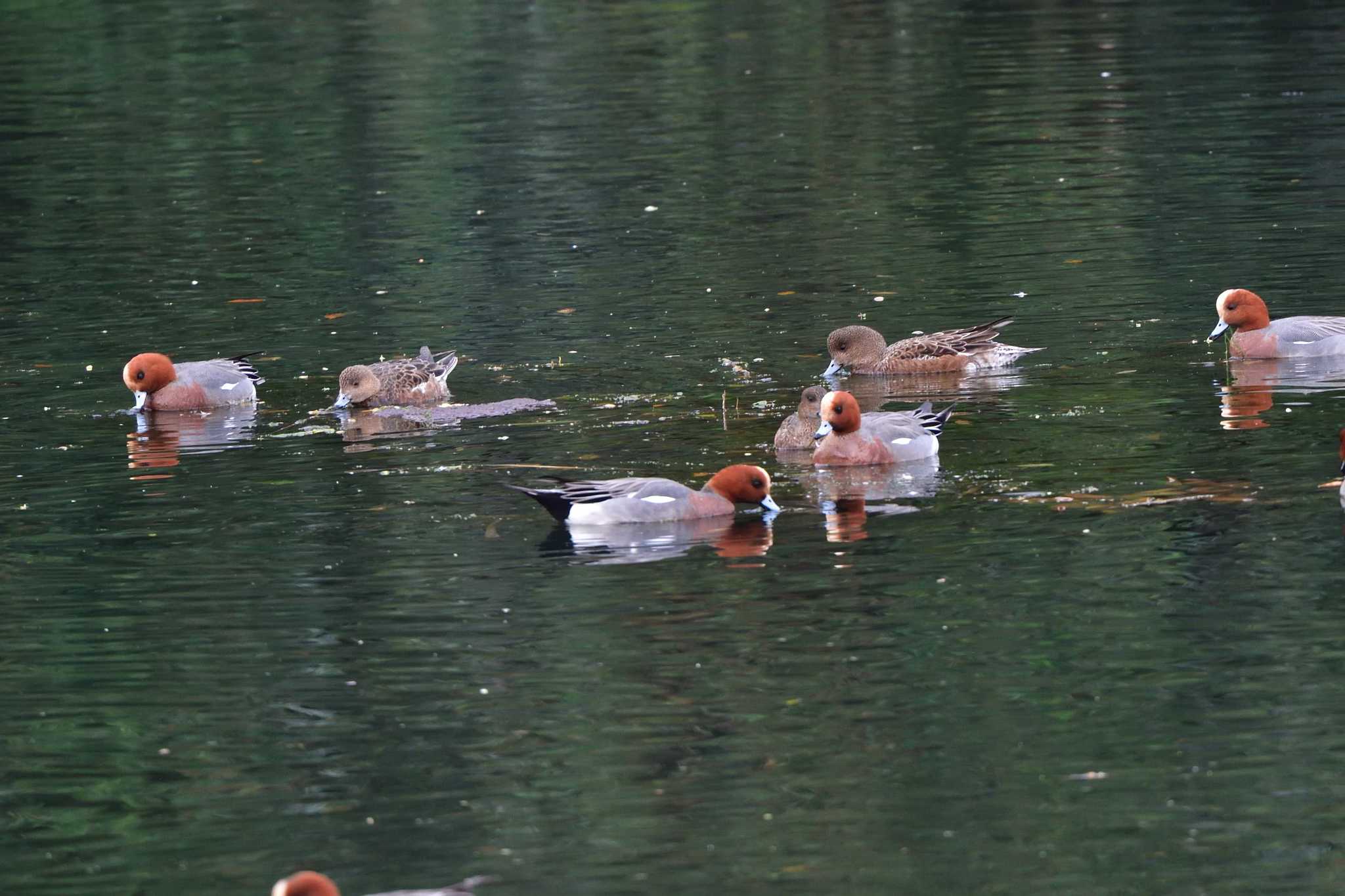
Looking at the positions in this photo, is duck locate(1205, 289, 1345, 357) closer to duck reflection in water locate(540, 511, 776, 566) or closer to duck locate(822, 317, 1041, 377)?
duck locate(822, 317, 1041, 377)

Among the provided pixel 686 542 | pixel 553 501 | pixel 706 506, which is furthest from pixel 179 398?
pixel 686 542

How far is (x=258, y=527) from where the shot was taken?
13.5 metres

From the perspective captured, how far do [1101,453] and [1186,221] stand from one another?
393 inches

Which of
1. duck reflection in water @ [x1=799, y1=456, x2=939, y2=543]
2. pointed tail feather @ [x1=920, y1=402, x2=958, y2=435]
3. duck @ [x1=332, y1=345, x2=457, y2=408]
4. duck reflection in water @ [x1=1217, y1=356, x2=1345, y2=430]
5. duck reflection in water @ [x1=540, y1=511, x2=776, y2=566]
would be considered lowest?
duck reflection in water @ [x1=1217, y1=356, x2=1345, y2=430]

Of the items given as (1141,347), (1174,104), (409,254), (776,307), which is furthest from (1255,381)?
(1174,104)

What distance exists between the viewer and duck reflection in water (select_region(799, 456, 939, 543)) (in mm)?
13125

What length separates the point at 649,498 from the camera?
13133mm

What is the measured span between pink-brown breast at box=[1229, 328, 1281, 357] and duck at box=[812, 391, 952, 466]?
4028mm

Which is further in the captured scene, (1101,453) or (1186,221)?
(1186,221)

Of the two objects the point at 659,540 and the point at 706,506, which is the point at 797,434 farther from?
the point at 659,540

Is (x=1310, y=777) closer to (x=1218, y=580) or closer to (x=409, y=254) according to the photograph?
(x=1218, y=580)

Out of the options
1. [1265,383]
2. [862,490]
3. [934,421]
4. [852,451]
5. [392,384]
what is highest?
[392,384]

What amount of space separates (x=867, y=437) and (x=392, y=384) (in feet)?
14.7

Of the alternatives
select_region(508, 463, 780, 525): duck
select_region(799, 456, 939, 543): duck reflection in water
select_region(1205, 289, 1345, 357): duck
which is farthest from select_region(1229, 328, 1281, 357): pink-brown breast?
select_region(508, 463, 780, 525): duck
